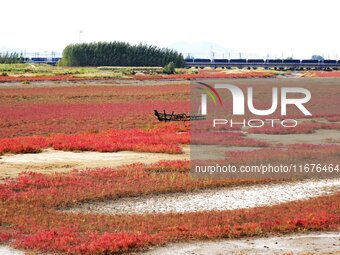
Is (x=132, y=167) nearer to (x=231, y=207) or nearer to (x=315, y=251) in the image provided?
(x=231, y=207)

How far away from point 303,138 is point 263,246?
24.1 meters

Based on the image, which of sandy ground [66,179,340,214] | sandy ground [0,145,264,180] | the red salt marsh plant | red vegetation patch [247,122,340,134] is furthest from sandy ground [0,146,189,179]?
red vegetation patch [247,122,340,134]

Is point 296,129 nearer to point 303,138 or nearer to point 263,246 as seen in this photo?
point 303,138

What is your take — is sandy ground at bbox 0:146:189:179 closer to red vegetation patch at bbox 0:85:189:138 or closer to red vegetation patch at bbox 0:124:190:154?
red vegetation patch at bbox 0:124:190:154

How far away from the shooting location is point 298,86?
104m

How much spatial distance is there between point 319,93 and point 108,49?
90571 mm

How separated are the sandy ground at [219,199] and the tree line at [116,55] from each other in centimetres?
14432

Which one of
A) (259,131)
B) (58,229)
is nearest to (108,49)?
(259,131)

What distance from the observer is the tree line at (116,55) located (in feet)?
552

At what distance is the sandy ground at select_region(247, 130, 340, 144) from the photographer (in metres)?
38.8

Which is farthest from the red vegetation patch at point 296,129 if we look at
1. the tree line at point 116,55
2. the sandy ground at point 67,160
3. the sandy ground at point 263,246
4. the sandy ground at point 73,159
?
the tree line at point 116,55

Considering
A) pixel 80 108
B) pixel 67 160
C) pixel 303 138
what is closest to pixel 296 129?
pixel 303 138

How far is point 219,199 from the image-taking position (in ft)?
78.1

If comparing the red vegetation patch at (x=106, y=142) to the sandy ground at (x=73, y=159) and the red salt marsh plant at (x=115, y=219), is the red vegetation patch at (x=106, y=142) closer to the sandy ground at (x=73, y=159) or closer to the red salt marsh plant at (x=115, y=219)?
the sandy ground at (x=73, y=159)
